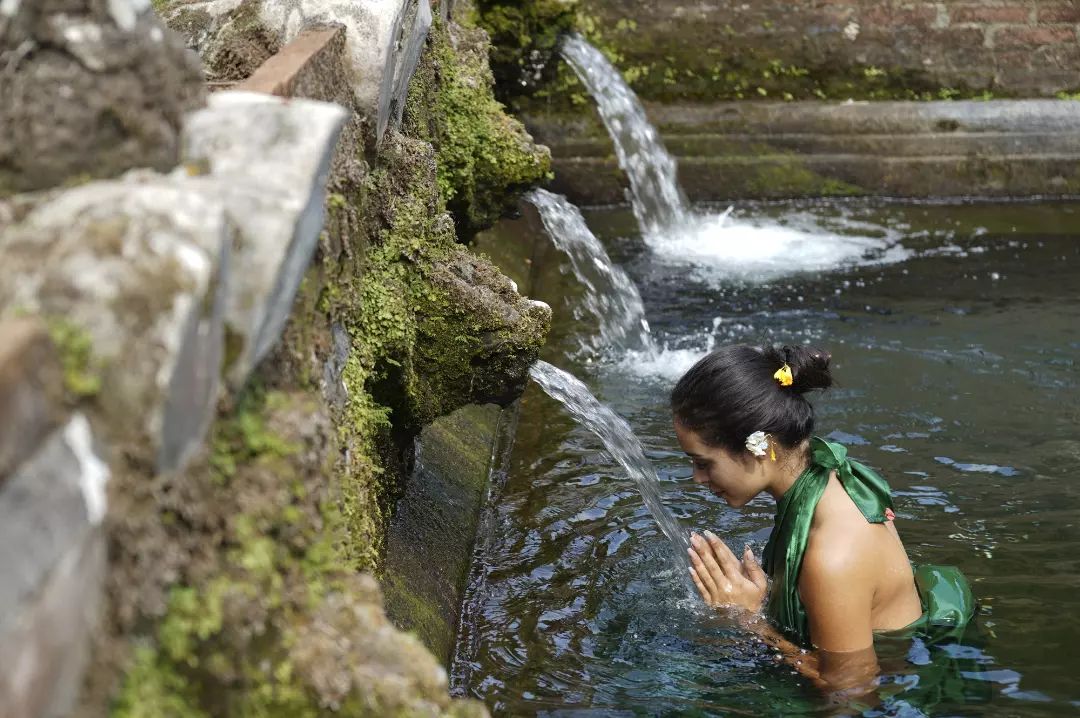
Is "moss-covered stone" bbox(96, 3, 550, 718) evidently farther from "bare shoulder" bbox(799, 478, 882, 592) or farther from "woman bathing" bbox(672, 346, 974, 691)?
"bare shoulder" bbox(799, 478, 882, 592)

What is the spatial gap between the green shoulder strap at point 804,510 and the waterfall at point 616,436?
88 cm

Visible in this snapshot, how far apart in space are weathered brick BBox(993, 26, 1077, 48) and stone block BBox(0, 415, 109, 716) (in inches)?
352

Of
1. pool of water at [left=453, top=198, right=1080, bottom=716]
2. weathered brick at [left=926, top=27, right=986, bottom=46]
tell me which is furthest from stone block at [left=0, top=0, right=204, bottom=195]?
weathered brick at [left=926, top=27, right=986, bottom=46]

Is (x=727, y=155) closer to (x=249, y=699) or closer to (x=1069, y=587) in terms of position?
(x=1069, y=587)

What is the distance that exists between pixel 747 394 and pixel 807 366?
0.18 m

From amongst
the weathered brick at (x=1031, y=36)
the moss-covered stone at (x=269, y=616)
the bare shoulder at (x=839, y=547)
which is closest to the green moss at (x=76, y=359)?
the moss-covered stone at (x=269, y=616)

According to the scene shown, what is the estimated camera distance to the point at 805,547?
3289mm

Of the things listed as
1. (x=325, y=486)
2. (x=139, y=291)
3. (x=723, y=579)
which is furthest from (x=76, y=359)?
(x=723, y=579)

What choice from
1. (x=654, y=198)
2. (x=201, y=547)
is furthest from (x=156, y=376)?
(x=654, y=198)

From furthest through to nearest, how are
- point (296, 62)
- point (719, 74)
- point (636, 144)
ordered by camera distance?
point (719, 74) → point (636, 144) → point (296, 62)

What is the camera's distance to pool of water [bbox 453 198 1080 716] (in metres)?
3.45

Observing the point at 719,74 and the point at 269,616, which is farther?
the point at 719,74

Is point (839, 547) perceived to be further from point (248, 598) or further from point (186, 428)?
point (186, 428)

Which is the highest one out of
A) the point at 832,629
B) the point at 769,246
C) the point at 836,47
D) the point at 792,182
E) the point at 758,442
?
the point at 836,47
